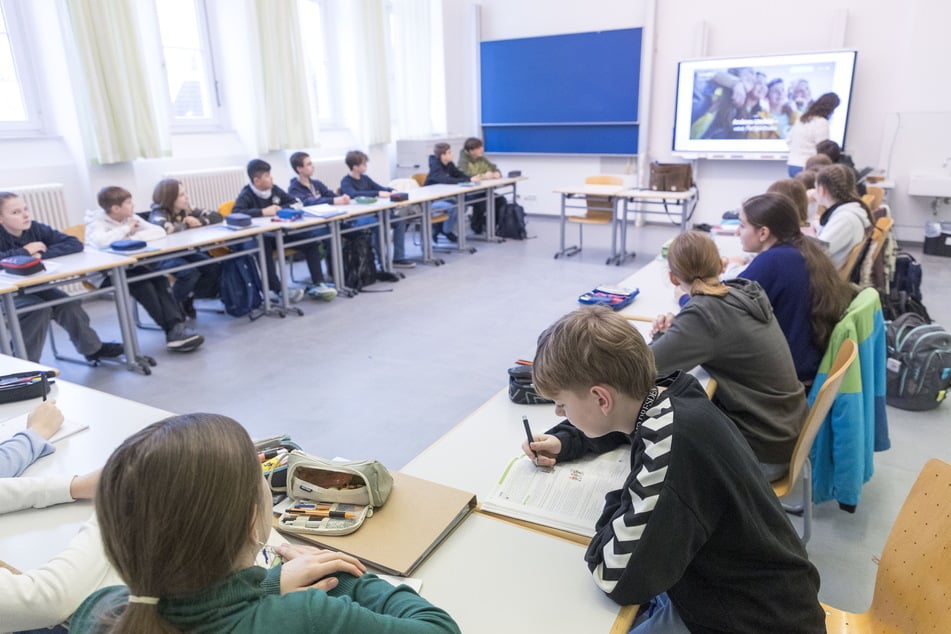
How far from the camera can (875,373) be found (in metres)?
2.25

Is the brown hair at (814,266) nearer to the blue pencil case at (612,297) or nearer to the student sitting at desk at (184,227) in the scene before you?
the blue pencil case at (612,297)

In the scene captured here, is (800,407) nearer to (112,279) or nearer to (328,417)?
(328,417)

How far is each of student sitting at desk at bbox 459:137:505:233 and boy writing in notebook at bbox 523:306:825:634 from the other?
21.2 feet

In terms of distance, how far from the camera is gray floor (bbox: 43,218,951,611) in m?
2.47

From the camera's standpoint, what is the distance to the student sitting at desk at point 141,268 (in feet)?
13.9

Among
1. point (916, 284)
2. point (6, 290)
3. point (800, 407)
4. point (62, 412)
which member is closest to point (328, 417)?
point (62, 412)

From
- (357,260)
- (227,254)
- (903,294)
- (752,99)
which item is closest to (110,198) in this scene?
(227,254)

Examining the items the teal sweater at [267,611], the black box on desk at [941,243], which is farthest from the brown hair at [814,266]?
the black box on desk at [941,243]

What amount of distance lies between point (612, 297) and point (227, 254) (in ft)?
10.7

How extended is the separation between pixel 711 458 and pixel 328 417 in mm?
2520

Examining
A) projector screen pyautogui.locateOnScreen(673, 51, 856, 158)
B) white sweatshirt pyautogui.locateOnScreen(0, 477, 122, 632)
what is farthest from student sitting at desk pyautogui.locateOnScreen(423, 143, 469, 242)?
white sweatshirt pyautogui.locateOnScreen(0, 477, 122, 632)

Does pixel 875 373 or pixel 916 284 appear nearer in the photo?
pixel 875 373

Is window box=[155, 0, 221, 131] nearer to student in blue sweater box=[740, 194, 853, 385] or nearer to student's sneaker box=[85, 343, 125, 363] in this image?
student's sneaker box=[85, 343, 125, 363]

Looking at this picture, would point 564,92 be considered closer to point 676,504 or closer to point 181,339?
point 181,339
